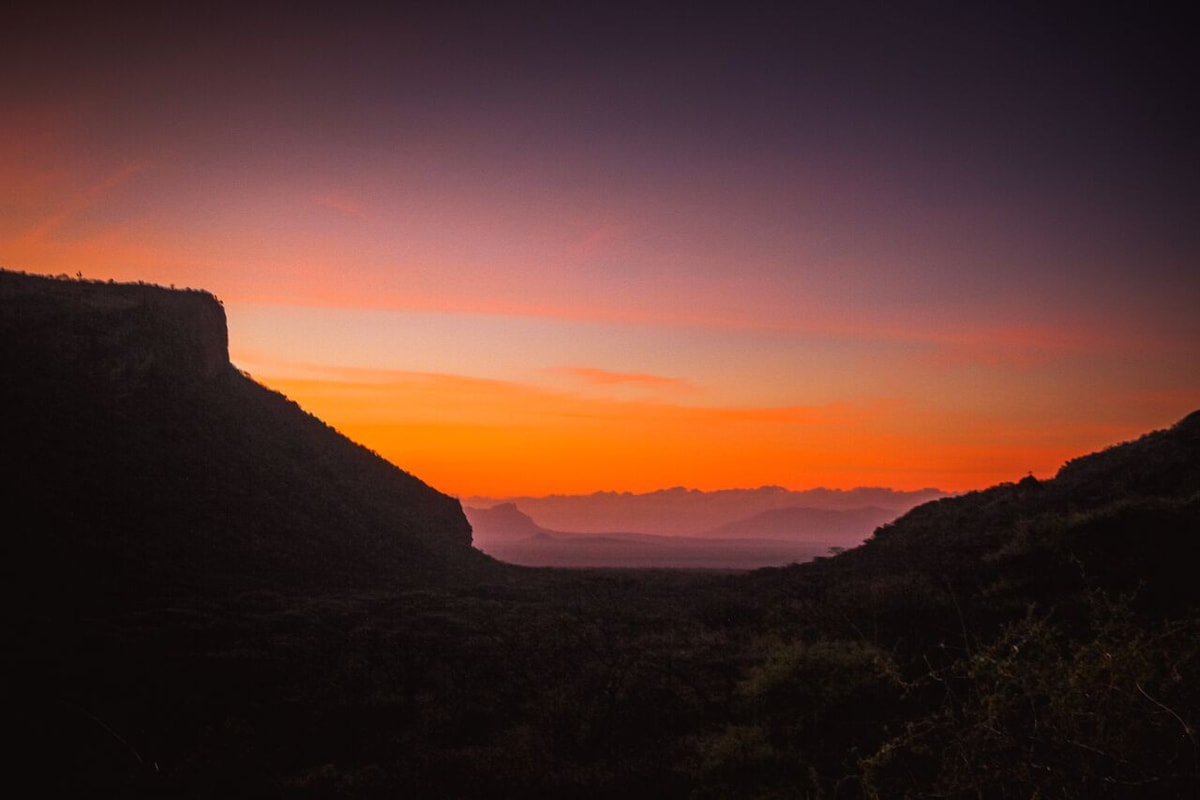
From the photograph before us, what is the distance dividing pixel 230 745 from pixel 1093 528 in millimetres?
21295

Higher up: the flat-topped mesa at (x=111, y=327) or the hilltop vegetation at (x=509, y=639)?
the flat-topped mesa at (x=111, y=327)

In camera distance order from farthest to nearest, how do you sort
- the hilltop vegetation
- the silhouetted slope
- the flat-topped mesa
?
1. the flat-topped mesa
2. the silhouetted slope
3. the hilltop vegetation

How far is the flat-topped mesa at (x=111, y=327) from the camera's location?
3484cm

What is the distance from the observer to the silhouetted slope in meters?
25.0

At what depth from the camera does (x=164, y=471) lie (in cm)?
3150

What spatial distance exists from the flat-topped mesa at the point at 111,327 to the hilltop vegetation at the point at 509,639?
18 cm

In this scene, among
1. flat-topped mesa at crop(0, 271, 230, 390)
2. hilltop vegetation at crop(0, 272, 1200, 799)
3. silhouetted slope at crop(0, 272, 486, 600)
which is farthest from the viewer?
flat-topped mesa at crop(0, 271, 230, 390)

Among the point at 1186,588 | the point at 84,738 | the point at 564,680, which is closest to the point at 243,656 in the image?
the point at 84,738

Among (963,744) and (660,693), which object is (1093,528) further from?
(963,744)

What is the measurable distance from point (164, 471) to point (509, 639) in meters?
21.4

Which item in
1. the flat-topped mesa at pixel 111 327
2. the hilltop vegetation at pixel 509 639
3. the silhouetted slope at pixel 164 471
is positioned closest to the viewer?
the hilltop vegetation at pixel 509 639

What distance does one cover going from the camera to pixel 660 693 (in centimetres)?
1458

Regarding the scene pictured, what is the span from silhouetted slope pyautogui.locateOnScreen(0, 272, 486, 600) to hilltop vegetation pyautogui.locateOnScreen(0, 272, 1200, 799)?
6.4 inches

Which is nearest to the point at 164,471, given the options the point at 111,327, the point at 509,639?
the point at 111,327
